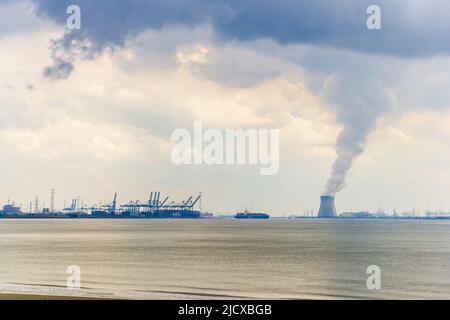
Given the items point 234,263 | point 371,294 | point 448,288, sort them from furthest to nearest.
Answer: point 234,263
point 448,288
point 371,294

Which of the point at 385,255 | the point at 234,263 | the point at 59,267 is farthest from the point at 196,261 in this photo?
the point at 385,255

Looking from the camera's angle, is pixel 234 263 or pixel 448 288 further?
pixel 234 263

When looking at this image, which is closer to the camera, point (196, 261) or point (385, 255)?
point (196, 261)
